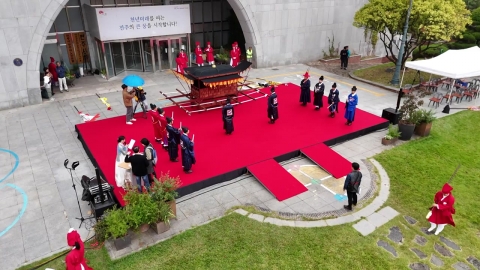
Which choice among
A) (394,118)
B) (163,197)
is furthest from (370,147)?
(163,197)

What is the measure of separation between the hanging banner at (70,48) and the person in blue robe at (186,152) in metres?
14.3

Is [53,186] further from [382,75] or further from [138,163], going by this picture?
[382,75]

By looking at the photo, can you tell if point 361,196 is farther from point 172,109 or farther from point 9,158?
point 9,158

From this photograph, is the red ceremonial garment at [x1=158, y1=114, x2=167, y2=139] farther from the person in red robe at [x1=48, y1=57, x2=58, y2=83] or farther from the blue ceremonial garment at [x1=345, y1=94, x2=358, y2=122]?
the person in red robe at [x1=48, y1=57, x2=58, y2=83]

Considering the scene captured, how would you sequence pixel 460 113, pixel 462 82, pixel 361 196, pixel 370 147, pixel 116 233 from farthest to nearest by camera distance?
pixel 462 82, pixel 460 113, pixel 370 147, pixel 361 196, pixel 116 233

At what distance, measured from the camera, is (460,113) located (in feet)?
48.9

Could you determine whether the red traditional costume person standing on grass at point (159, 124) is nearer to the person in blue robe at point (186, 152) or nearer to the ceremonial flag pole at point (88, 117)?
the person in blue robe at point (186, 152)

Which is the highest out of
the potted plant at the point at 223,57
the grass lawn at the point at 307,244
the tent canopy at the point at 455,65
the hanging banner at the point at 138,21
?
the hanging banner at the point at 138,21

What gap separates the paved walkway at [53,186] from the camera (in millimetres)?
7961

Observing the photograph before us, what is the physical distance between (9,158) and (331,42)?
2032cm

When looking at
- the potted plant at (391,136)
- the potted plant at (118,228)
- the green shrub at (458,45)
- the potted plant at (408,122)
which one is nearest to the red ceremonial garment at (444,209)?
the potted plant at (391,136)

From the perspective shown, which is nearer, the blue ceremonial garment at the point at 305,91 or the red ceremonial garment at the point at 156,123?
the red ceremonial garment at the point at 156,123

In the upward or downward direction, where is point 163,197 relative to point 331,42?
downward

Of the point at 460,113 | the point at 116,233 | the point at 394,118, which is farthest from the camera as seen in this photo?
the point at 460,113
